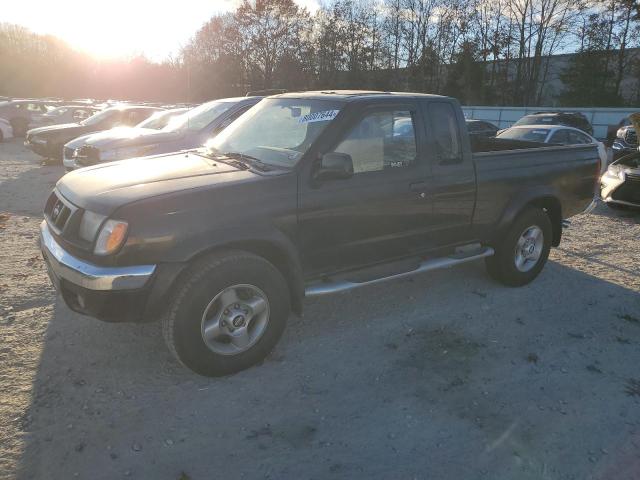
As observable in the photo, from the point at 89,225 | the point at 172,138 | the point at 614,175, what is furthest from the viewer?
Result: the point at 614,175

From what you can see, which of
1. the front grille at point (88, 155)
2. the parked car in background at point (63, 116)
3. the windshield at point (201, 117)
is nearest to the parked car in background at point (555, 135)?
the windshield at point (201, 117)

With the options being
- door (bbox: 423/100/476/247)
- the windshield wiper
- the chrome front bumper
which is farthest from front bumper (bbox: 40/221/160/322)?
door (bbox: 423/100/476/247)

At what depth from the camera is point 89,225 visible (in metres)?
3.31

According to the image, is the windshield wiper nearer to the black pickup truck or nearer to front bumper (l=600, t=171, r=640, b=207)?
the black pickup truck

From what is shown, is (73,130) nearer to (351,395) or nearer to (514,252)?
(514,252)

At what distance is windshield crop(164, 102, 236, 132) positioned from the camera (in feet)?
28.3

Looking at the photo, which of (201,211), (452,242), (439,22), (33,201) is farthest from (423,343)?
(439,22)

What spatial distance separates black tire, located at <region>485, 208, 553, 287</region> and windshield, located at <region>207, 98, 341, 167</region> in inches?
93.8

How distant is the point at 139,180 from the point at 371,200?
1769 mm

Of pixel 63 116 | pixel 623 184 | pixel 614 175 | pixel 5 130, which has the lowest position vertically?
pixel 623 184

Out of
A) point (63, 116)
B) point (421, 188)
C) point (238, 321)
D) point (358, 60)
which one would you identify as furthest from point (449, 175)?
point (358, 60)

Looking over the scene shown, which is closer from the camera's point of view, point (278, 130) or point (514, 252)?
point (278, 130)

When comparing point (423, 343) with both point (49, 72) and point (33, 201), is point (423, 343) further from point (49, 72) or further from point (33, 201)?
A: point (49, 72)

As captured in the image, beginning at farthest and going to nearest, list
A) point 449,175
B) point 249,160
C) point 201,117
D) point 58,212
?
point 201,117 → point 449,175 → point 249,160 → point 58,212
